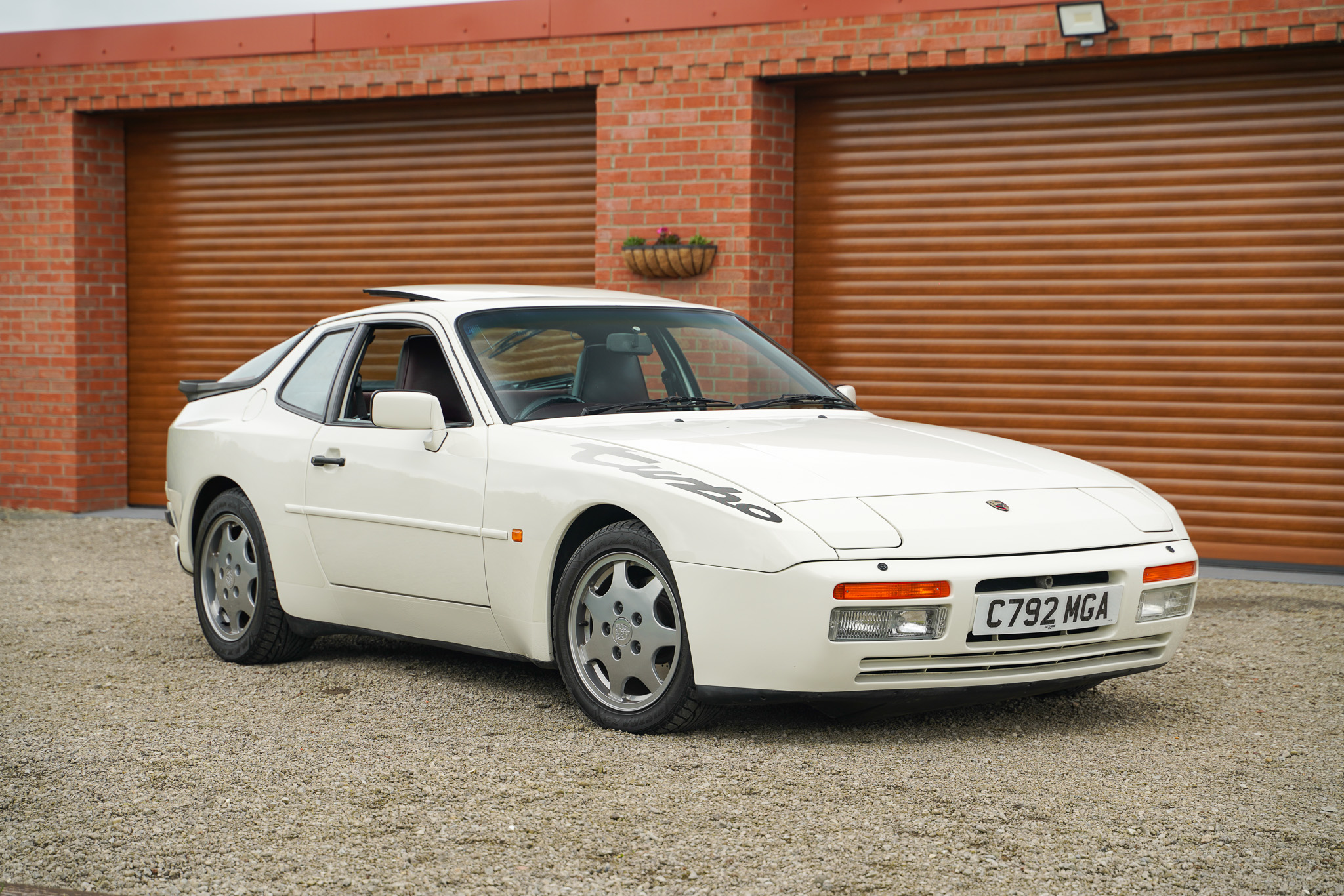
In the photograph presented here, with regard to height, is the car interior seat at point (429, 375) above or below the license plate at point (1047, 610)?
A: above

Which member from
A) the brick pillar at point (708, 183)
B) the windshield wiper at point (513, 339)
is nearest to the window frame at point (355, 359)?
the windshield wiper at point (513, 339)

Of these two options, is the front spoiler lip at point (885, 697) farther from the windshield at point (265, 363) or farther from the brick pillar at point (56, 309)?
the brick pillar at point (56, 309)

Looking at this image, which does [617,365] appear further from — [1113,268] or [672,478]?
[1113,268]

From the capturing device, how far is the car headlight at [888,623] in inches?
168

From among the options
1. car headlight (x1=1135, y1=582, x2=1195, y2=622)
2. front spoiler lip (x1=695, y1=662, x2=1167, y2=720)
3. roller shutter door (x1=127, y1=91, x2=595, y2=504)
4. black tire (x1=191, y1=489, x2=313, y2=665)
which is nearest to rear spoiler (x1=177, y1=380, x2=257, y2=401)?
black tire (x1=191, y1=489, x2=313, y2=665)

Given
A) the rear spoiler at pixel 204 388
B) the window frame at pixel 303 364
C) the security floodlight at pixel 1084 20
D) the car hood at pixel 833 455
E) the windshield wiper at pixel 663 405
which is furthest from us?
the security floodlight at pixel 1084 20

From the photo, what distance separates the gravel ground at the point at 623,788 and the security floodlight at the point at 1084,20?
4.45 meters

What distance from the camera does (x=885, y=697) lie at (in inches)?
174

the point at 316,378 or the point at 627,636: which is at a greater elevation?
the point at 316,378

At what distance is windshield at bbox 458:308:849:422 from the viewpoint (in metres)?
5.39

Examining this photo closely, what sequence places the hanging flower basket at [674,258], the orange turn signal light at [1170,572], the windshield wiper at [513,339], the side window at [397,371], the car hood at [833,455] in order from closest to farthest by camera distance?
the car hood at [833,455] < the orange turn signal light at [1170,572] < the windshield wiper at [513,339] < the side window at [397,371] < the hanging flower basket at [674,258]

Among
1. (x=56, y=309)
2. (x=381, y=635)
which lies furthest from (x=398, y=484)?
(x=56, y=309)

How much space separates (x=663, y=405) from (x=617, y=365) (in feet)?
0.83

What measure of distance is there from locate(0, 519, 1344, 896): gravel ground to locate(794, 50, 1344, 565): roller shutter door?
3478 mm
